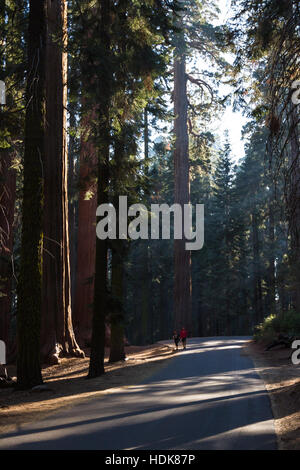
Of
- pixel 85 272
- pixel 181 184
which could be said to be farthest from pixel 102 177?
pixel 181 184

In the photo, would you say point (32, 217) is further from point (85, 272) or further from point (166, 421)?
point (85, 272)

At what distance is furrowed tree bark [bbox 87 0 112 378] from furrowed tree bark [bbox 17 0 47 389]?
1843 millimetres

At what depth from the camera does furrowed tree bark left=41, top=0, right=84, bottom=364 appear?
17875 millimetres

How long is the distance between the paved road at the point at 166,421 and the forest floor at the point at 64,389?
0.47m

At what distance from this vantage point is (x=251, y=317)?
61.8 m

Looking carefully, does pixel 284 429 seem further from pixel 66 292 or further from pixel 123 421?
pixel 66 292

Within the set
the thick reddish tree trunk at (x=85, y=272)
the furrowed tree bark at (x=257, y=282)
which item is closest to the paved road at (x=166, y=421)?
the thick reddish tree trunk at (x=85, y=272)

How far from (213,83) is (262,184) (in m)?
19.3

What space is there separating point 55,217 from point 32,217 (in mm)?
6634

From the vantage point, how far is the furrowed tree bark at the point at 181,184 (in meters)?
31.1

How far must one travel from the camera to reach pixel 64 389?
1156cm
